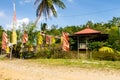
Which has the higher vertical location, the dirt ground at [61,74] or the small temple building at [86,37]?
the small temple building at [86,37]

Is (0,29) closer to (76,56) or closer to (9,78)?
(76,56)

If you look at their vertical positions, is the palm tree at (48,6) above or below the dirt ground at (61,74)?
above

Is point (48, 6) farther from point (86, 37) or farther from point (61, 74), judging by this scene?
point (61, 74)

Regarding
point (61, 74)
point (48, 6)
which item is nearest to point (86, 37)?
point (48, 6)

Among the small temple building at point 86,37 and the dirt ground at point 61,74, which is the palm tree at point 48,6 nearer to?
the small temple building at point 86,37

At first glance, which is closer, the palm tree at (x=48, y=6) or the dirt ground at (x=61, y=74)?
the dirt ground at (x=61, y=74)

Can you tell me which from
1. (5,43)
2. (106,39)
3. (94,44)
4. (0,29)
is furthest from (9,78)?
(0,29)

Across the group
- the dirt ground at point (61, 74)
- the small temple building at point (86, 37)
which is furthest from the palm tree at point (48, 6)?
the dirt ground at point (61, 74)

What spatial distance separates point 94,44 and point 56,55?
24.6 ft

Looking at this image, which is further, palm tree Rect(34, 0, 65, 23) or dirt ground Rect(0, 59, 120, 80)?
palm tree Rect(34, 0, 65, 23)

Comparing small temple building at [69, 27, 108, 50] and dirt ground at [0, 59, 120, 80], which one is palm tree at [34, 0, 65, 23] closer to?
small temple building at [69, 27, 108, 50]

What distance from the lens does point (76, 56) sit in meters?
35.7

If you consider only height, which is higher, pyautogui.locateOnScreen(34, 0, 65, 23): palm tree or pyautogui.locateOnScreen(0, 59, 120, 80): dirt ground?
pyautogui.locateOnScreen(34, 0, 65, 23): palm tree

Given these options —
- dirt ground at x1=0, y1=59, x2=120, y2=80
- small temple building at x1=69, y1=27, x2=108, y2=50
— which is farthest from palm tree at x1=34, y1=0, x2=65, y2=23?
dirt ground at x1=0, y1=59, x2=120, y2=80
